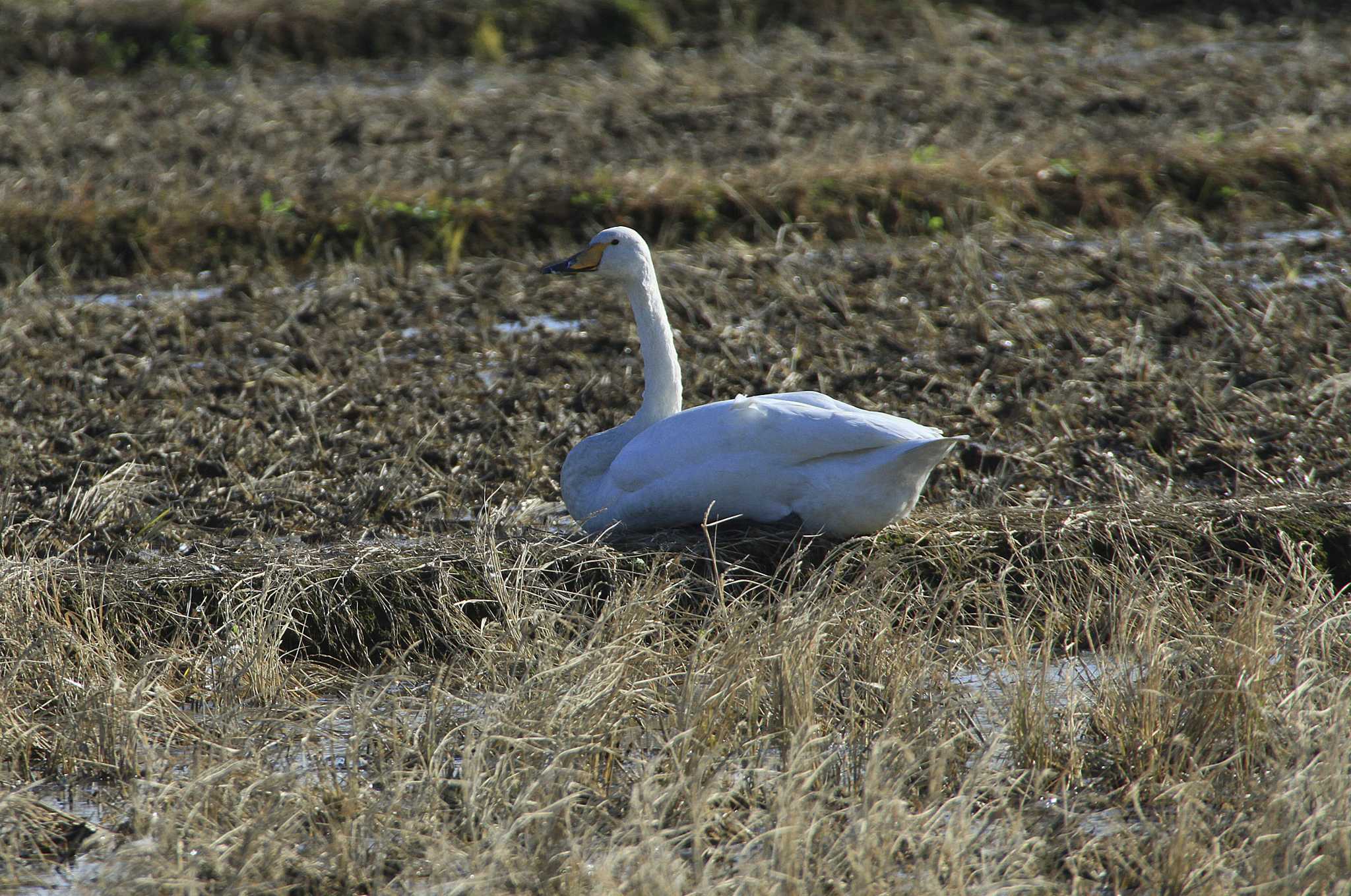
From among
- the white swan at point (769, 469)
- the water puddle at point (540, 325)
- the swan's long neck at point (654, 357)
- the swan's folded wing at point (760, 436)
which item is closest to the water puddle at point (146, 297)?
the water puddle at point (540, 325)

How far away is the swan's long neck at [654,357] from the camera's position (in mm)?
5906

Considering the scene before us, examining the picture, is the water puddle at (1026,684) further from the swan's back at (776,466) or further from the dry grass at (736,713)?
the swan's back at (776,466)

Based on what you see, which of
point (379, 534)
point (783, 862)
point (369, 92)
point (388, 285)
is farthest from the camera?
point (369, 92)

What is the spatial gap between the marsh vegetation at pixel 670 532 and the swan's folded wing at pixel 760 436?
0.99 feet

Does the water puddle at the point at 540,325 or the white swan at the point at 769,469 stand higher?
the white swan at the point at 769,469

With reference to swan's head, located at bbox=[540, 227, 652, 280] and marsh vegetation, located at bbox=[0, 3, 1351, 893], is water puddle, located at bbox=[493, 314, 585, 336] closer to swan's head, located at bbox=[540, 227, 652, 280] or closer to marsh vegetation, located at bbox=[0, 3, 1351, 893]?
marsh vegetation, located at bbox=[0, 3, 1351, 893]

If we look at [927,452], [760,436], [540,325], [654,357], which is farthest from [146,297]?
[927,452]

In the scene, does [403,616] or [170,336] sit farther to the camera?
[170,336]

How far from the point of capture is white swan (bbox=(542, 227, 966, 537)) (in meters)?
5.13

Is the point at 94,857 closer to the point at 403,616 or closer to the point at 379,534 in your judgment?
the point at 403,616

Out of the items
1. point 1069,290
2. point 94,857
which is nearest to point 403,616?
point 94,857

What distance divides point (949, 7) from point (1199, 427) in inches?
434

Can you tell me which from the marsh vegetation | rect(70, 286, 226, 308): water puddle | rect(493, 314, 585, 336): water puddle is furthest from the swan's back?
rect(70, 286, 226, 308): water puddle

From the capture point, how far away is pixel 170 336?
8.15 meters
